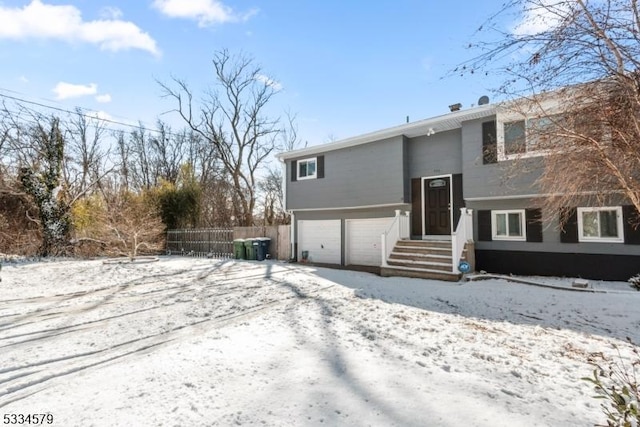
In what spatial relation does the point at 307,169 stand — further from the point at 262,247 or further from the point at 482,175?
the point at 482,175

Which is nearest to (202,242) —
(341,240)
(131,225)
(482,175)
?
(131,225)

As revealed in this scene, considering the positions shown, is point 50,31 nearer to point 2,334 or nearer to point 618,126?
point 2,334

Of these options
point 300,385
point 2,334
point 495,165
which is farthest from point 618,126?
point 2,334

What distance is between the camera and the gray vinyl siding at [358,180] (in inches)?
422

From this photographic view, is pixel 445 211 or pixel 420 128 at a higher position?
pixel 420 128

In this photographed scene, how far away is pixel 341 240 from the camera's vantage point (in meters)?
12.6

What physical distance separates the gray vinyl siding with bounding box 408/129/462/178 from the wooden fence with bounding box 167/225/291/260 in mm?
6242

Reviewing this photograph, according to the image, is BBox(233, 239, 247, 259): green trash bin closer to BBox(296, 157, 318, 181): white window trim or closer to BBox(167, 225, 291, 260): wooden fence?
BBox(167, 225, 291, 260): wooden fence

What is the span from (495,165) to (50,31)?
13760mm

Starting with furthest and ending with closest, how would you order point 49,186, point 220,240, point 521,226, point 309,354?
point 220,240 < point 49,186 < point 521,226 < point 309,354

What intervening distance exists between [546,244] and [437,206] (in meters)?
3.12

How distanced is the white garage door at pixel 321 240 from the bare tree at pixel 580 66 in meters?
9.22

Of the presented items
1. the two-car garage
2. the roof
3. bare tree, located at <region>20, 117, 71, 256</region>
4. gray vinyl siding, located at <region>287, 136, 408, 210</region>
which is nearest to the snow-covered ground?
gray vinyl siding, located at <region>287, 136, 408, 210</region>

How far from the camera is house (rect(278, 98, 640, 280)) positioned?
805cm
